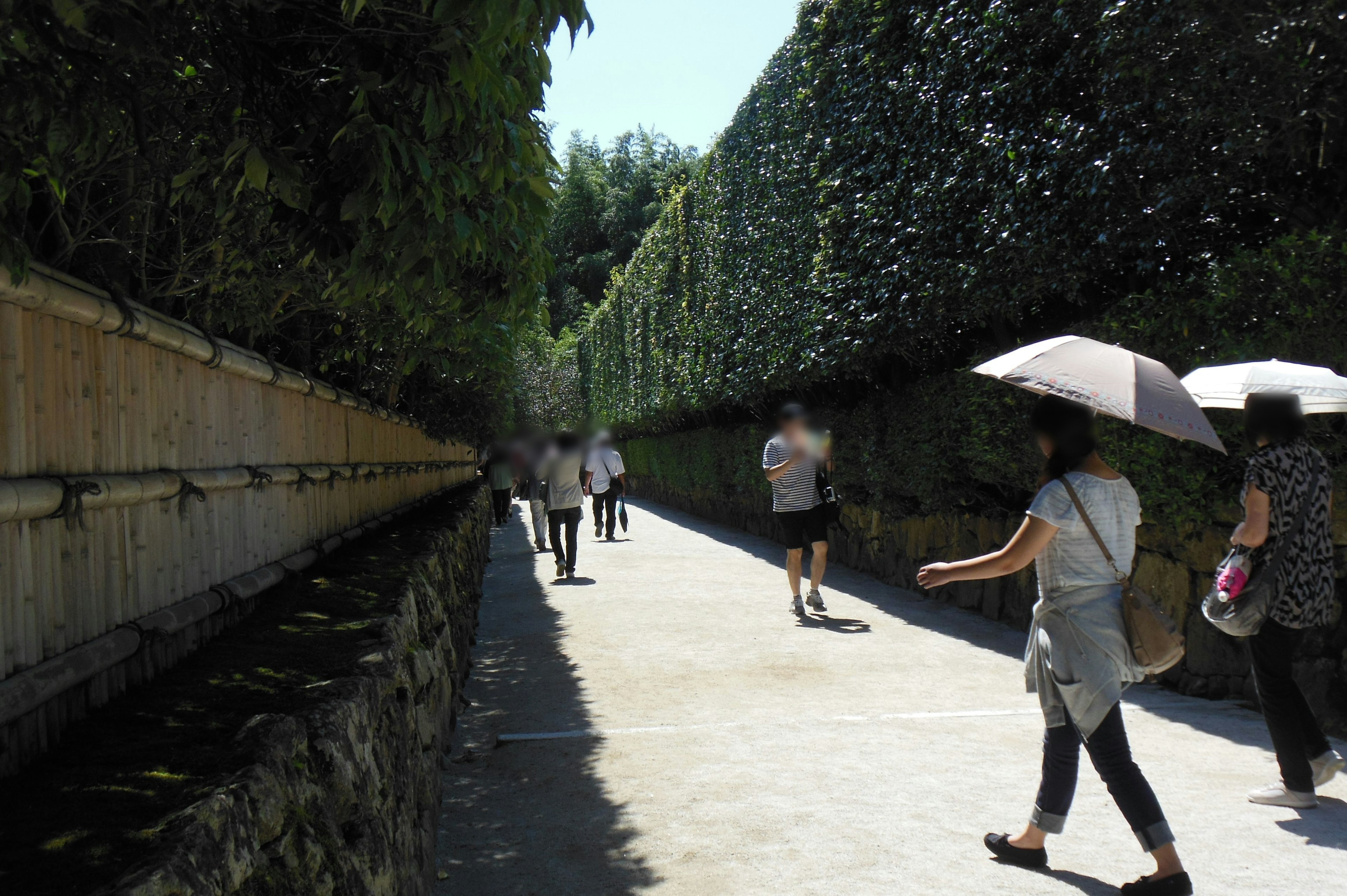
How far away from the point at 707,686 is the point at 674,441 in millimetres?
19281

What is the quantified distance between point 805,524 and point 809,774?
15.9 ft

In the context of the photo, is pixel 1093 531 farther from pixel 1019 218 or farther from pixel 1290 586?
pixel 1019 218

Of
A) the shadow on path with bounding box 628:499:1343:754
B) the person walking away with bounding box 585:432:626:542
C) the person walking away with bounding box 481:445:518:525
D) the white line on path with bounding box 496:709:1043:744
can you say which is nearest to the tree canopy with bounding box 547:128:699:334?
the person walking away with bounding box 481:445:518:525

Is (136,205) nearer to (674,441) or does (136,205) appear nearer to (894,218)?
(894,218)

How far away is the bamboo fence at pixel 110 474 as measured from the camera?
8.89ft

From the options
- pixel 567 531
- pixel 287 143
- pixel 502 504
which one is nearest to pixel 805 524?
pixel 567 531

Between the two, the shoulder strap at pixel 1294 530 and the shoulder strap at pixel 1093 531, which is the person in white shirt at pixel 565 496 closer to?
the shoulder strap at pixel 1294 530

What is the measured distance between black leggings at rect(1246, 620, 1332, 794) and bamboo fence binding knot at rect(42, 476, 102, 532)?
187 inches

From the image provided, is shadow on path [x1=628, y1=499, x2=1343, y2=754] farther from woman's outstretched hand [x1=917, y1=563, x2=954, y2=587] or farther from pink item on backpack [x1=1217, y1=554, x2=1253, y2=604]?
woman's outstretched hand [x1=917, y1=563, x2=954, y2=587]

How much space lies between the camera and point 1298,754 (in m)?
4.45

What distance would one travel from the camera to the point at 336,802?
104 inches

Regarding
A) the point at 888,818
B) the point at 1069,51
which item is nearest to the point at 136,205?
the point at 888,818

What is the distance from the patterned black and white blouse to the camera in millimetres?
4414

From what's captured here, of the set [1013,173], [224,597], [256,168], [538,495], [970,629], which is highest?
[1013,173]
